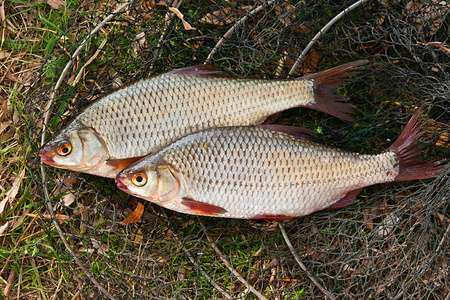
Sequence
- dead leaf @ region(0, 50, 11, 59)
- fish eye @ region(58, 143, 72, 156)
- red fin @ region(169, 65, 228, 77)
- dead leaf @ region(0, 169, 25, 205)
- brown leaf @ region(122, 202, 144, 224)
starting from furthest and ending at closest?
dead leaf @ region(0, 50, 11, 59) < dead leaf @ region(0, 169, 25, 205) < brown leaf @ region(122, 202, 144, 224) < red fin @ region(169, 65, 228, 77) < fish eye @ region(58, 143, 72, 156)

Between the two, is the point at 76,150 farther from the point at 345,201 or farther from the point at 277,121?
the point at 345,201

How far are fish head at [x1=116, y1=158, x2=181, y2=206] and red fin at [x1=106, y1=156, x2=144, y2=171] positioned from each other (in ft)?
0.47

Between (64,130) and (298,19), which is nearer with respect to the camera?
(64,130)

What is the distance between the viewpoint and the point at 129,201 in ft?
8.91

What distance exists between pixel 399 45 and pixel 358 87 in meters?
0.44

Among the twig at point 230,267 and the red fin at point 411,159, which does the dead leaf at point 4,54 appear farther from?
the red fin at point 411,159

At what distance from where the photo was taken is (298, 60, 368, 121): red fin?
2469 mm

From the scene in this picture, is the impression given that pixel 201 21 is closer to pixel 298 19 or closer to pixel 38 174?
pixel 298 19

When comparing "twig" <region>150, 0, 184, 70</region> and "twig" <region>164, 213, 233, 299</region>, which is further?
"twig" <region>150, 0, 184, 70</region>

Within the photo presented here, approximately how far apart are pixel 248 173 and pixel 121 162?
820mm

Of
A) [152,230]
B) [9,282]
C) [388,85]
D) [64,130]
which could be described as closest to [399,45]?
[388,85]

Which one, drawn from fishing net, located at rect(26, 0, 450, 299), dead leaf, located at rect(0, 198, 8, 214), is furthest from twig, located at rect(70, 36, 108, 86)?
dead leaf, located at rect(0, 198, 8, 214)

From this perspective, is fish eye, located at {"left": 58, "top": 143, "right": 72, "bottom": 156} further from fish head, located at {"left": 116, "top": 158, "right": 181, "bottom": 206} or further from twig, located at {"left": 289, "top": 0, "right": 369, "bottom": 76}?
twig, located at {"left": 289, "top": 0, "right": 369, "bottom": 76}

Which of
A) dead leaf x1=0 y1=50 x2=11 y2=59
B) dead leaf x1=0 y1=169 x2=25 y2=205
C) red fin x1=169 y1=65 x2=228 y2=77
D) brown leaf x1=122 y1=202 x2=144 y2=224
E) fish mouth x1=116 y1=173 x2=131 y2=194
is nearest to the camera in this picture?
fish mouth x1=116 y1=173 x2=131 y2=194
